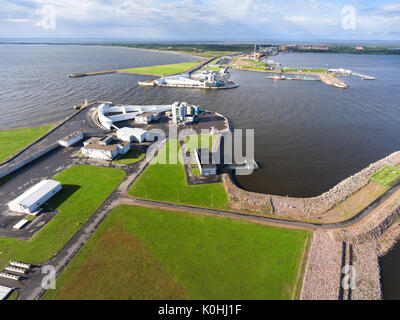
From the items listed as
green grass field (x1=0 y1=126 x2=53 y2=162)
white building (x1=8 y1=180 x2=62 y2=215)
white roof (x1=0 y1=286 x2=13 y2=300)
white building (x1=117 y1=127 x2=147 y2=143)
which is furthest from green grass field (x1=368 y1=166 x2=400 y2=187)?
green grass field (x1=0 y1=126 x2=53 y2=162)

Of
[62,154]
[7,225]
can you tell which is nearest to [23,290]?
[7,225]

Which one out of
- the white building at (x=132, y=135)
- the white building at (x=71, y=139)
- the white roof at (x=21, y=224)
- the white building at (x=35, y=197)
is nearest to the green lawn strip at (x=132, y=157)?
the white building at (x=132, y=135)

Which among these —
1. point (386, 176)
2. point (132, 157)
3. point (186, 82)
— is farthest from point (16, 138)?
point (386, 176)

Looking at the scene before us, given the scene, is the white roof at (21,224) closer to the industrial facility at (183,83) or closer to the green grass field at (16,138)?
the green grass field at (16,138)

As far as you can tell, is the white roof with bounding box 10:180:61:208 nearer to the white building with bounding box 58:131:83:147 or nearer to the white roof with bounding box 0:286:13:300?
the white roof with bounding box 0:286:13:300

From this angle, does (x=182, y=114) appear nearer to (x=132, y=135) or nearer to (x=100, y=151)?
(x=132, y=135)

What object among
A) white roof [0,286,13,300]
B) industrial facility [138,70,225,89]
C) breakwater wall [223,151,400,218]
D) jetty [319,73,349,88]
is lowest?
white roof [0,286,13,300]

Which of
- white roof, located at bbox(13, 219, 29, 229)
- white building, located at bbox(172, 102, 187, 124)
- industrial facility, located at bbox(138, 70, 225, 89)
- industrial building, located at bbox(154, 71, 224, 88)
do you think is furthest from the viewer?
industrial facility, located at bbox(138, 70, 225, 89)
